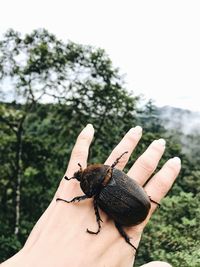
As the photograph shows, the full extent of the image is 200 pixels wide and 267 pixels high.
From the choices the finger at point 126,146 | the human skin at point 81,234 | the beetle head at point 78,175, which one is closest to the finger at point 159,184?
the human skin at point 81,234

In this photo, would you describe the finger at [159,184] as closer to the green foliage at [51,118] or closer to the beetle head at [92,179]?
the beetle head at [92,179]

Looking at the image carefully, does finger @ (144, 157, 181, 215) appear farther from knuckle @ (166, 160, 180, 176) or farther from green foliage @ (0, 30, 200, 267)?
green foliage @ (0, 30, 200, 267)

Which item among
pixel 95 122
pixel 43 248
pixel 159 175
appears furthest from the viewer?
pixel 95 122

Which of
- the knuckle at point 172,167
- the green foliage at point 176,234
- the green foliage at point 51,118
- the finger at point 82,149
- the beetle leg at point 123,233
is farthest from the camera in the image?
the green foliage at point 51,118

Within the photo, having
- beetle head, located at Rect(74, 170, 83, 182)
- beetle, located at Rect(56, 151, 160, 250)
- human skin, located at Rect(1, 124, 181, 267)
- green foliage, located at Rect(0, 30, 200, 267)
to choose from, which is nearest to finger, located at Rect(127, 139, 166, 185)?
human skin, located at Rect(1, 124, 181, 267)

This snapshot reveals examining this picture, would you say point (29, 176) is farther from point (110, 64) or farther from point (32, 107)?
point (110, 64)

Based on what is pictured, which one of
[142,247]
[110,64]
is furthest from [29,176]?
[142,247]
